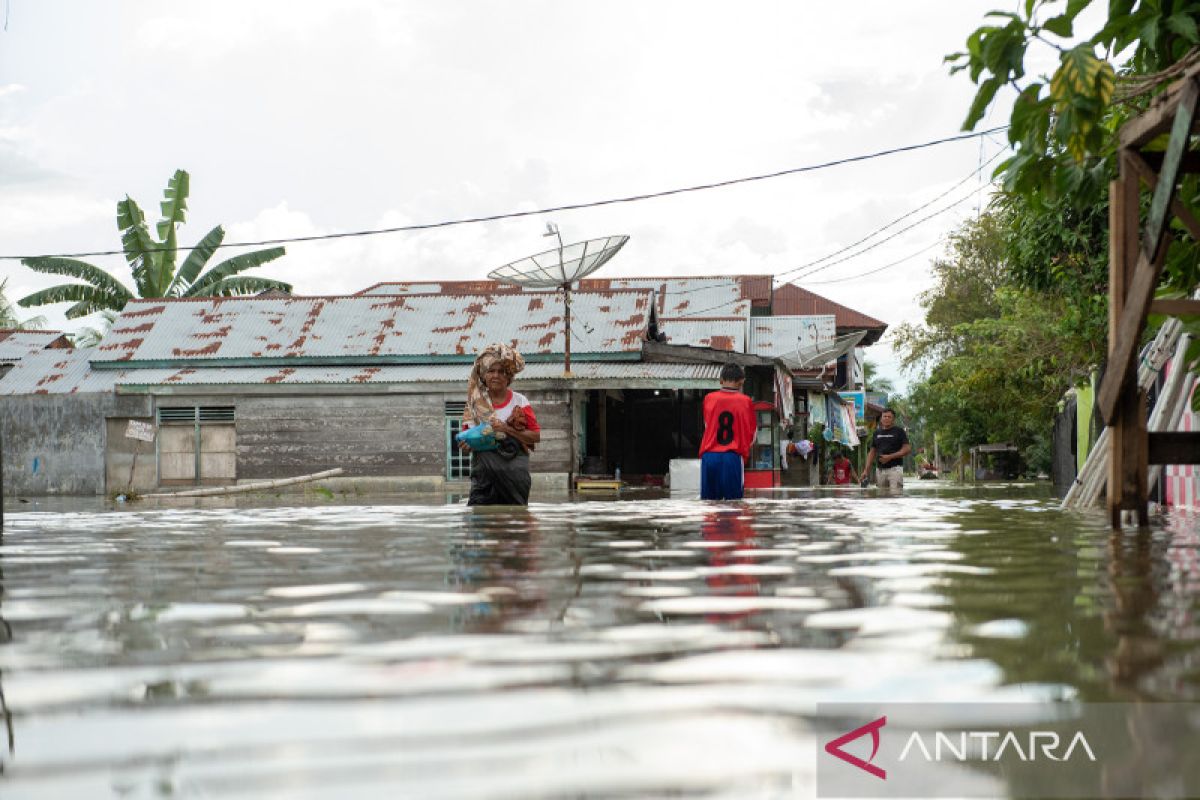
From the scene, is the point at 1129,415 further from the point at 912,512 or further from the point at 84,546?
the point at 84,546

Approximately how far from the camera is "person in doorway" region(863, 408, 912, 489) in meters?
17.5

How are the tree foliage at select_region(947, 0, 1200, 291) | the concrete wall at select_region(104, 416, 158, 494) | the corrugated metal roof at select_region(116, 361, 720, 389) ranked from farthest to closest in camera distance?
1. the concrete wall at select_region(104, 416, 158, 494)
2. the corrugated metal roof at select_region(116, 361, 720, 389)
3. the tree foliage at select_region(947, 0, 1200, 291)

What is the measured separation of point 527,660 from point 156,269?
32847 mm

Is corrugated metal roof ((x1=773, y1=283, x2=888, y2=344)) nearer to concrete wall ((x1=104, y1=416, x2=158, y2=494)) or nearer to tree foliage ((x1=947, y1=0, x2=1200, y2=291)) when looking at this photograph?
concrete wall ((x1=104, y1=416, x2=158, y2=494))

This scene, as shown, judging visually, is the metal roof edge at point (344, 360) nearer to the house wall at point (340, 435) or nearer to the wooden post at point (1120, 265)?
the house wall at point (340, 435)

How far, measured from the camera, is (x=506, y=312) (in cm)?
2833

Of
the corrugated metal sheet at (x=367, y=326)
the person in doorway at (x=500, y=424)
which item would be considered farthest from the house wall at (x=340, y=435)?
the person in doorway at (x=500, y=424)

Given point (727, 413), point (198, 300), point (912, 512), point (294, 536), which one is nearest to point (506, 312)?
point (198, 300)

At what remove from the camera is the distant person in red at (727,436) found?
1192cm

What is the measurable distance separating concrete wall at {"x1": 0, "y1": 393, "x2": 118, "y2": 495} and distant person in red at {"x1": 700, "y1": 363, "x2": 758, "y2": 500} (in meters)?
19.6

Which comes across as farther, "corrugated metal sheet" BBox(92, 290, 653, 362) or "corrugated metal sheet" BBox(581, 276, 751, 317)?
"corrugated metal sheet" BBox(581, 276, 751, 317)

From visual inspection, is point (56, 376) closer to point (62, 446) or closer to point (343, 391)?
point (62, 446)

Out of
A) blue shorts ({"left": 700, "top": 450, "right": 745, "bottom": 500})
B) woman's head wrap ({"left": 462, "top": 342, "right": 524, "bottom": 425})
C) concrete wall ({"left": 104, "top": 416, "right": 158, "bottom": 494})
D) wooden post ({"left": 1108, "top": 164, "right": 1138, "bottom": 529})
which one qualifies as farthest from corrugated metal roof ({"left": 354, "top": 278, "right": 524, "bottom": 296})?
wooden post ({"left": 1108, "top": 164, "right": 1138, "bottom": 529})

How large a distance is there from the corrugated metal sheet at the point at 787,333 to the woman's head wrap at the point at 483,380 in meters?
27.1
